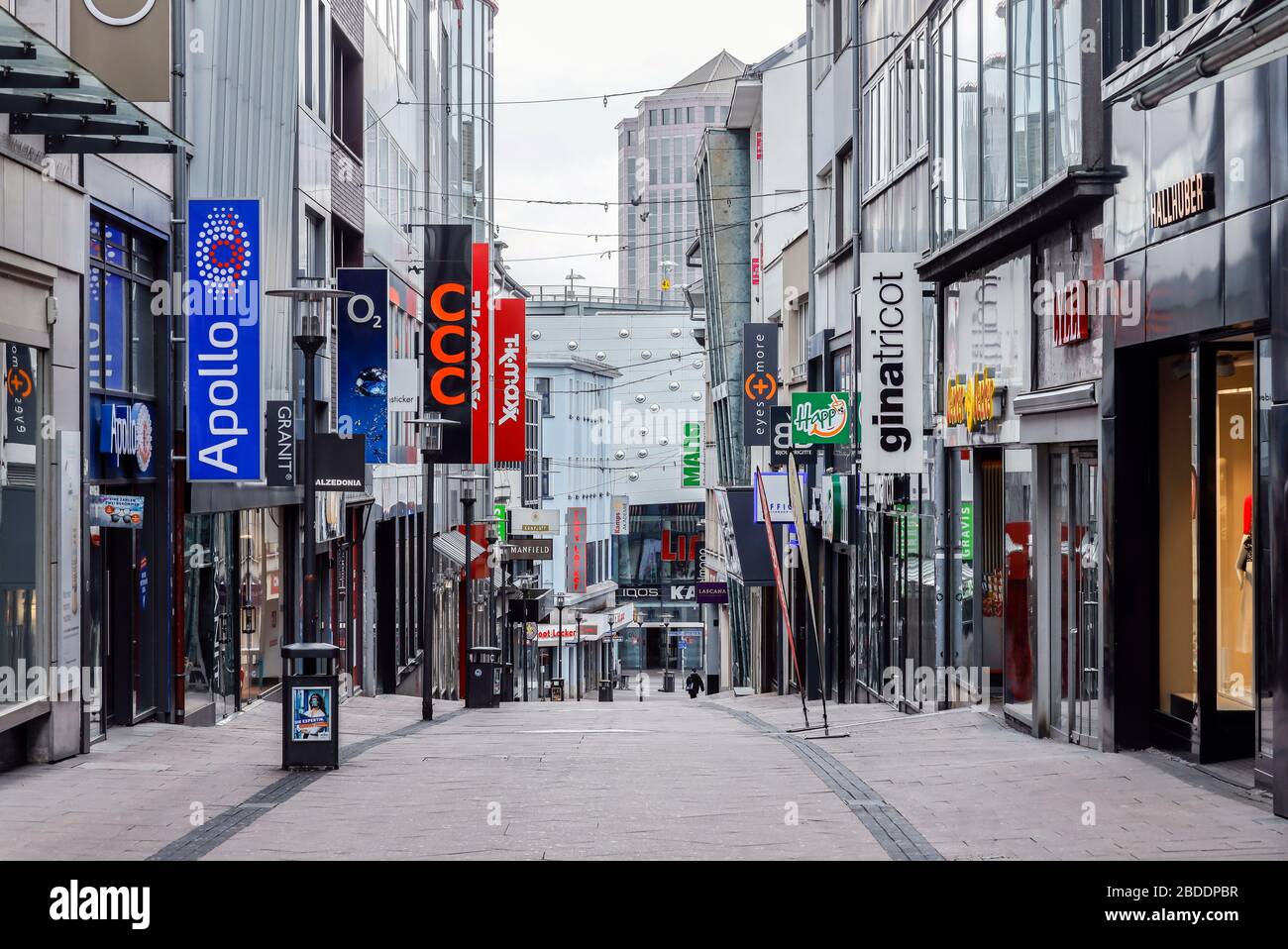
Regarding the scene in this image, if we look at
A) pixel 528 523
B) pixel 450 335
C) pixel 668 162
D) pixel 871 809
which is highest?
pixel 668 162

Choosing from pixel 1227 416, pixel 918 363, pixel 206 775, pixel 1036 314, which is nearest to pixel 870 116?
pixel 918 363

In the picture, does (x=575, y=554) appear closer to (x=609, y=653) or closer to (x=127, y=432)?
(x=609, y=653)

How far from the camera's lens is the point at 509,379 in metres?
36.7

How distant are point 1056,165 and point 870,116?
1122 cm

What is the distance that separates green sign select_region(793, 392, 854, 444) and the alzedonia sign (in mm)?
12639

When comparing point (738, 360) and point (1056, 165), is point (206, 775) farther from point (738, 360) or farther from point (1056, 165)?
point (738, 360)

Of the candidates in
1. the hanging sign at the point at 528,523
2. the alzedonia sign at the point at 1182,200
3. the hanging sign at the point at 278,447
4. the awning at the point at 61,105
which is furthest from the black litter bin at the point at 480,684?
the hanging sign at the point at 528,523

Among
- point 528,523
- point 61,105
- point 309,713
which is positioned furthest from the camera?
point 528,523

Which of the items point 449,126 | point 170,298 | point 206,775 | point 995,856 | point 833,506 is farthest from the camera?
point 449,126

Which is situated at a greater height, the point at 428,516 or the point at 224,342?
the point at 224,342

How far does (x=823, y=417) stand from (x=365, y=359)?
7685 millimetres

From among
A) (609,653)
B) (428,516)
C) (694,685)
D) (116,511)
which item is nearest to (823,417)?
(428,516)

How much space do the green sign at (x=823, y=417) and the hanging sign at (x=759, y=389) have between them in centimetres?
866
